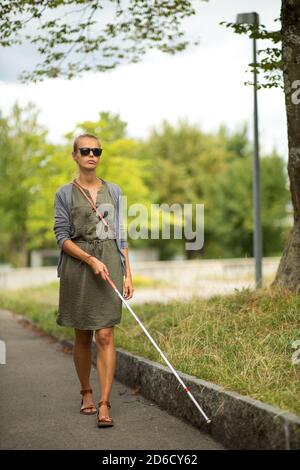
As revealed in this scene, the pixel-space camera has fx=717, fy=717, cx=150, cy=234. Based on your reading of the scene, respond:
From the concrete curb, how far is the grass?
126 millimetres

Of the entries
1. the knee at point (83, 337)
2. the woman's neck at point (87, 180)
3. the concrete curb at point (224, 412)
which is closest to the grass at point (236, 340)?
the concrete curb at point (224, 412)

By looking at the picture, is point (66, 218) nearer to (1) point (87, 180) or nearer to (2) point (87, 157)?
(1) point (87, 180)

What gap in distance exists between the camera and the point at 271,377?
16.6 feet

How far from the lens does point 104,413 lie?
507 centimetres

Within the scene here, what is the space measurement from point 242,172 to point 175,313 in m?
31.8

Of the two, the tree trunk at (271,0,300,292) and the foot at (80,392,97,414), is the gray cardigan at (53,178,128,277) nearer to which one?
the foot at (80,392,97,414)

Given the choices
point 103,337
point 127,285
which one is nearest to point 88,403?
point 103,337

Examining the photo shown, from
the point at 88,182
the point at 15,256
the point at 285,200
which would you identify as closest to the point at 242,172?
the point at 285,200

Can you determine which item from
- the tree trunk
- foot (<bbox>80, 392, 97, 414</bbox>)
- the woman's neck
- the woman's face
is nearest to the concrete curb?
foot (<bbox>80, 392, 97, 414</bbox>)

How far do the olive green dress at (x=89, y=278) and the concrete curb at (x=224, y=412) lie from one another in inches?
31.2

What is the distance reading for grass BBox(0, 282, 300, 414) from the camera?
5.01 metres

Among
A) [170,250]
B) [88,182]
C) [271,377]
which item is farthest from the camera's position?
[170,250]

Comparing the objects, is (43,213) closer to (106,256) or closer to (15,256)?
(15,256)
